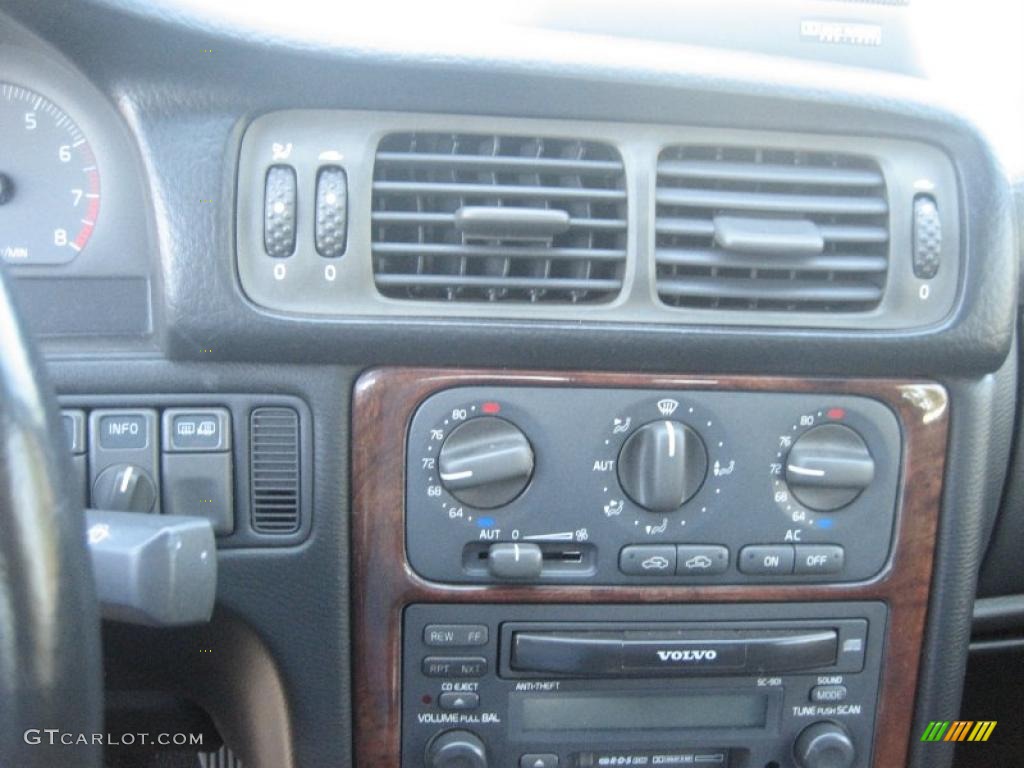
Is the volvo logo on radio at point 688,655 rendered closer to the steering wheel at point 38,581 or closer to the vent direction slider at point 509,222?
the vent direction slider at point 509,222

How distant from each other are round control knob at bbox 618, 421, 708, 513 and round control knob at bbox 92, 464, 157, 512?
0.51 m

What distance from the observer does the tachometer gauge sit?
1.06 metres

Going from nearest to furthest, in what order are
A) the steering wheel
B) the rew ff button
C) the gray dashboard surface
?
the steering wheel → the gray dashboard surface → the rew ff button

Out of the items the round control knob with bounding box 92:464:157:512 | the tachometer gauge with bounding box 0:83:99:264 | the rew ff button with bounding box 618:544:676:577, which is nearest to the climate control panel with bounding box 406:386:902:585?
the rew ff button with bounding box 618:544:676:577

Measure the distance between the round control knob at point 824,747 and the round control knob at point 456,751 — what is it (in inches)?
15.4

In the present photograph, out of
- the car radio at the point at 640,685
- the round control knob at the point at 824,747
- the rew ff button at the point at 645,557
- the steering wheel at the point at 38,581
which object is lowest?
the round control knob at the point at 824,747

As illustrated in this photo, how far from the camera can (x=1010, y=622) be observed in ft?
5.26

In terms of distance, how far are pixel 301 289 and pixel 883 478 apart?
0.71 m

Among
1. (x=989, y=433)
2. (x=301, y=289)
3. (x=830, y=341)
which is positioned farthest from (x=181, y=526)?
(x=989, y=433)

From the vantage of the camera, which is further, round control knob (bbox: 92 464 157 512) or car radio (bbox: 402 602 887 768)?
car radio (bbox: 402 602 887 768)

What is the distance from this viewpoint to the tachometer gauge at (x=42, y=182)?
1061 mm

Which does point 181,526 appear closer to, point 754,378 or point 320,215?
point 320,215

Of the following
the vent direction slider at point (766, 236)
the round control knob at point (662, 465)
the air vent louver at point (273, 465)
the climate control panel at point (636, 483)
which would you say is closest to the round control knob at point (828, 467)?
the climate control panel at point (636, 483)

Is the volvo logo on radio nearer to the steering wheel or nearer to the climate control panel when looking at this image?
the climate control panel
